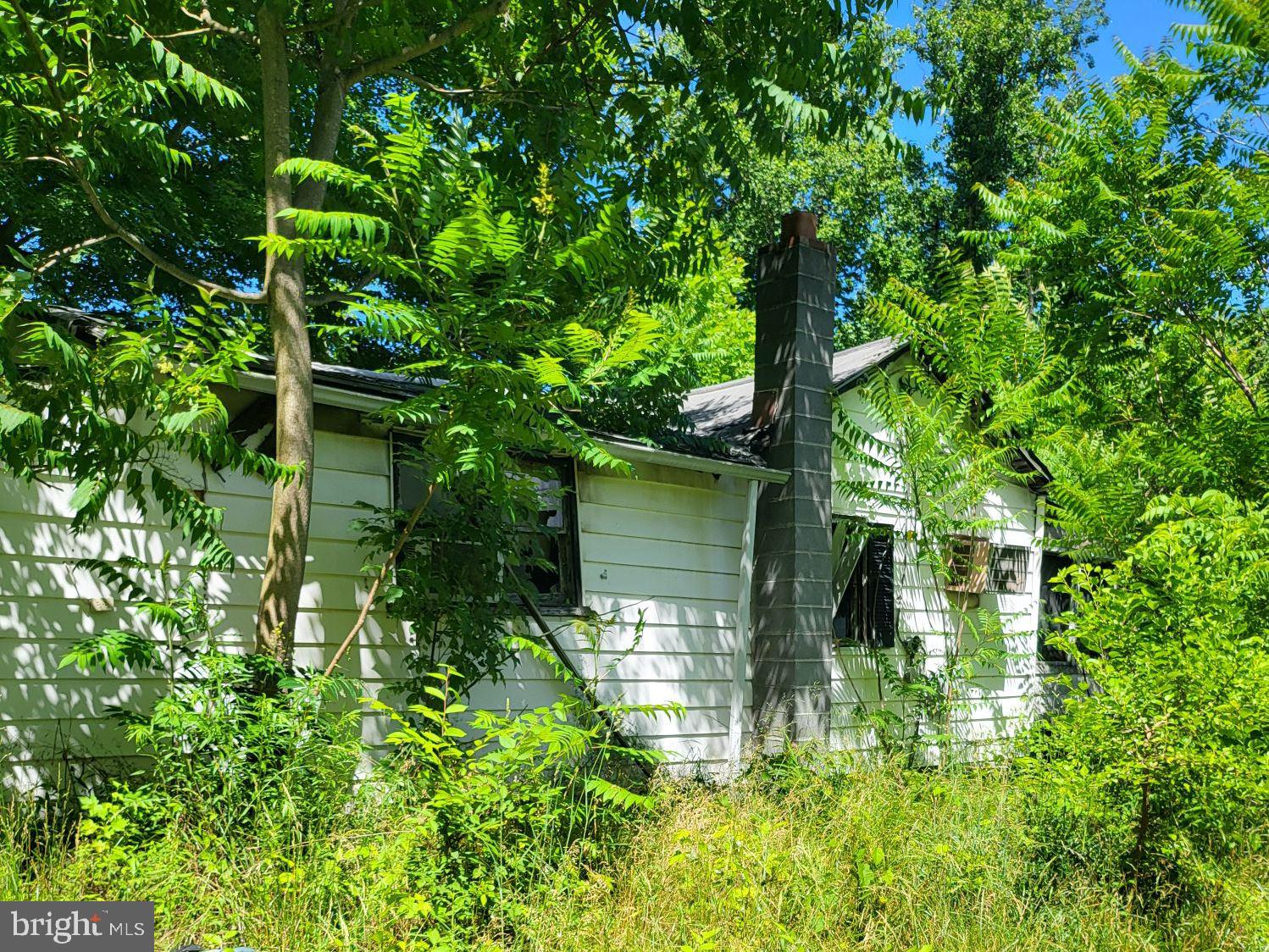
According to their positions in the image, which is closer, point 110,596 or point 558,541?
point 110,596

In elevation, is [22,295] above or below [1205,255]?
below

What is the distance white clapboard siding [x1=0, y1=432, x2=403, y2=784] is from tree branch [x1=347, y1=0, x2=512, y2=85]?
2.56 m

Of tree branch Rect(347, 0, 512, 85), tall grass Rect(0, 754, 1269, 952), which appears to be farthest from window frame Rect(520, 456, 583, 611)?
tree branch Rect(347, 0, 512, 85)

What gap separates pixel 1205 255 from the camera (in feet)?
29.5

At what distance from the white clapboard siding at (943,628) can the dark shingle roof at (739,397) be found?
0.34 metres

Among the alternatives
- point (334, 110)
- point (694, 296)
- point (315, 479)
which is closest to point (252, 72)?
point (334, 110)

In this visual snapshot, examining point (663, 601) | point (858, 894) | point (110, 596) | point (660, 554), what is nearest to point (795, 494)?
point (660, 554)

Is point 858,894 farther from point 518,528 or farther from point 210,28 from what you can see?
point 210,28

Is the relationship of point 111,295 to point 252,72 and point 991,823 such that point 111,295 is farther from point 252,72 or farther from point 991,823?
point 991,823

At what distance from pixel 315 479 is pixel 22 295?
2.60 meters

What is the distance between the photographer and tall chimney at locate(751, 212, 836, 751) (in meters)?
9.62

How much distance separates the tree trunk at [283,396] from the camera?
623 cm

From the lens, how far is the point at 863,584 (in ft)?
36.7

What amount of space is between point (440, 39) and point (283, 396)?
2.69 metres
